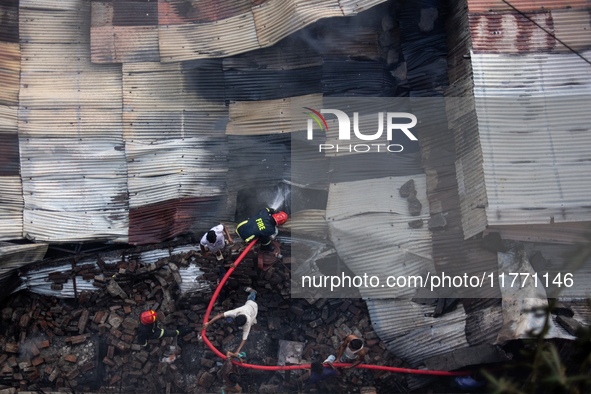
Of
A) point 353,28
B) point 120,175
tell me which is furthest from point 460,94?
point 120,175

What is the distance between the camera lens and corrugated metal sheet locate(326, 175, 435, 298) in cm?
970

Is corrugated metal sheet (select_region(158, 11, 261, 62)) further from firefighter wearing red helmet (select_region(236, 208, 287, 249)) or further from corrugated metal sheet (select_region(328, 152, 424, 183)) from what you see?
firefighter wearing red helmet (select_region(236, 208, 287, 249))

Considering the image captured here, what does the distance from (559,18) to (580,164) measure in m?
3.41

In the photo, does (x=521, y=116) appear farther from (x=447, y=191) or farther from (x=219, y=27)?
(x=219, y=27)

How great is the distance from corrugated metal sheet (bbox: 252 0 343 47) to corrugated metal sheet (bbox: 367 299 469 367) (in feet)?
23.2

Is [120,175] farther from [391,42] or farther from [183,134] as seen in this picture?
[391,42]

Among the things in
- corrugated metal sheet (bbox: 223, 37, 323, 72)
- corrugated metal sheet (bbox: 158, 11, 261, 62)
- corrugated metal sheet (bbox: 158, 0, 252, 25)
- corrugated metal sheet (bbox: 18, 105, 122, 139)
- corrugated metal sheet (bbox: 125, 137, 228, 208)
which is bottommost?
corrugated metal sheet (bbox: 125, 137, 228, 208)

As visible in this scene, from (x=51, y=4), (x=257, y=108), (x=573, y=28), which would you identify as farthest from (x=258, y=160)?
(x=573, y=28)

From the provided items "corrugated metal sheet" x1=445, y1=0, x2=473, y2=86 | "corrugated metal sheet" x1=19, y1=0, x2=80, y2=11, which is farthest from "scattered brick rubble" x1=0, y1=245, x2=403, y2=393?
"corrugated metal sheet" x1=19, y1=0, x2=80, y2=11

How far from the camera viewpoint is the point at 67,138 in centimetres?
1124

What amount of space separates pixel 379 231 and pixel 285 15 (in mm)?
5901

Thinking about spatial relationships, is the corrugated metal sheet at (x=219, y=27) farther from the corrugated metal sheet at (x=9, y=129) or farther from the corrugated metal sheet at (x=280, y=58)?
the corrugated metal sheet at (x=9, y=129)

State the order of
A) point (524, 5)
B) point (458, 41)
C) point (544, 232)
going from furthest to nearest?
point (458, 41) → point (524, 5) → point (544, 232)

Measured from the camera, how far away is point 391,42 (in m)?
10.7
